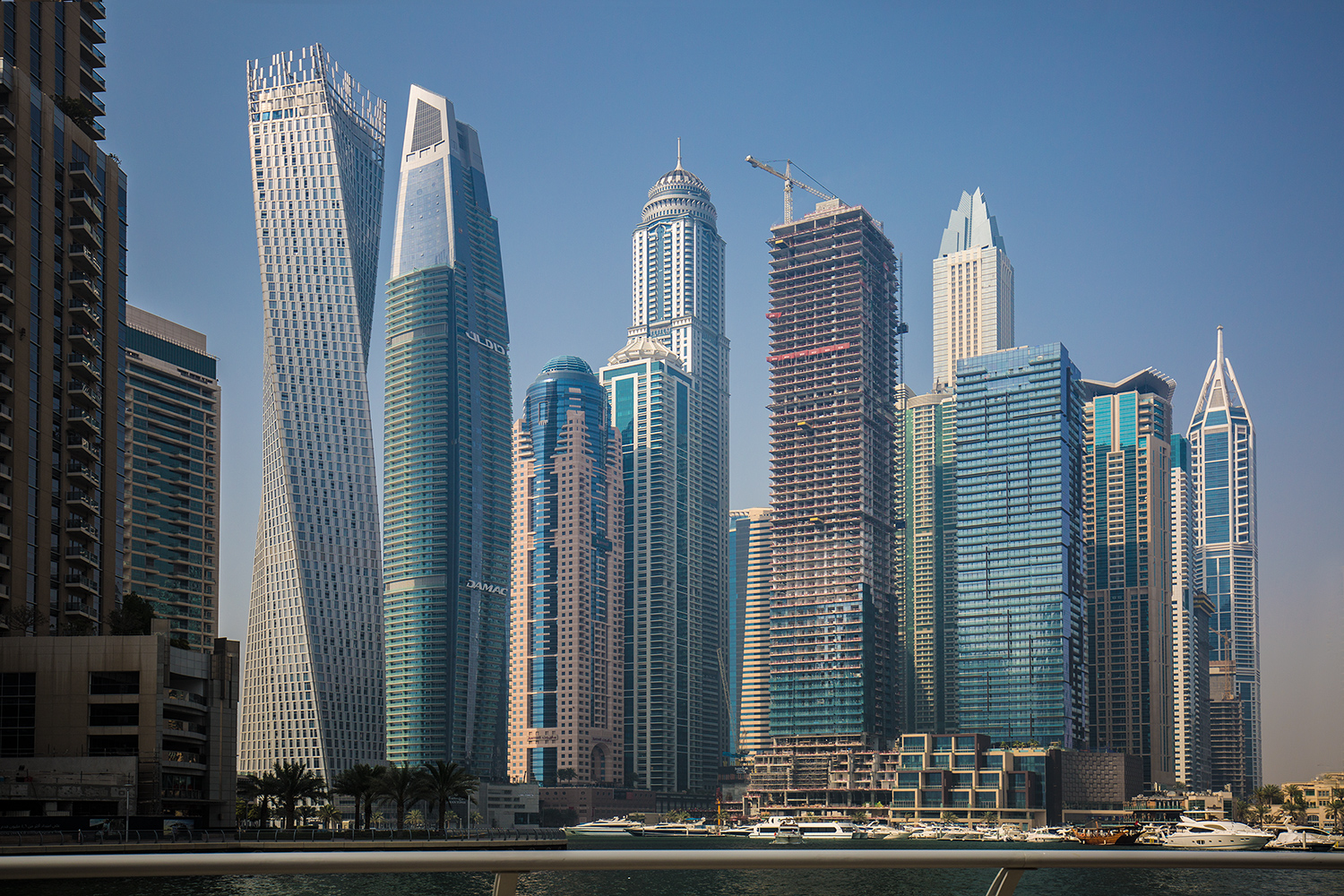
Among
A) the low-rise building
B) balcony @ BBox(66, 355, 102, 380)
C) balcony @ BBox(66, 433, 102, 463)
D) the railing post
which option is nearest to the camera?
the railing post

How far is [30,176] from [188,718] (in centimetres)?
3704

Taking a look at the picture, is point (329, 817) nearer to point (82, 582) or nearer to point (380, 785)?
point (380, 785)

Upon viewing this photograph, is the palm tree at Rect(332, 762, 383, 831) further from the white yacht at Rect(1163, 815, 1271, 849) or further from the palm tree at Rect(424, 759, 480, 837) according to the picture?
the white yacht at Rect(1163, 815, 1271, 849)

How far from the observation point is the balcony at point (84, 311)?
289 feet

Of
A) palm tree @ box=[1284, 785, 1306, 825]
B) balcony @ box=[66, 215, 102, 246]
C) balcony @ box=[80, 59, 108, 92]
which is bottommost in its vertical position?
palm tree @ box=[1284, 785, 1306, 825]

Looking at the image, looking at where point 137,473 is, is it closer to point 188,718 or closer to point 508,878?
point 188,718

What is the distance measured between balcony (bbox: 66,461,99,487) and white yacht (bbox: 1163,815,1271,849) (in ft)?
279

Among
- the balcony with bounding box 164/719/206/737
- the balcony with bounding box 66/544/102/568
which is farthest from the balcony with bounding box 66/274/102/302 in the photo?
the balcony with bounding box 164/719/206/737

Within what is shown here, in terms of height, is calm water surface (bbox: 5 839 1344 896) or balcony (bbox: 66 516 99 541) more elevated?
balcony (bbox: 66 516 99 541)

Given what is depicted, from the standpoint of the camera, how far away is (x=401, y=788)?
104 m

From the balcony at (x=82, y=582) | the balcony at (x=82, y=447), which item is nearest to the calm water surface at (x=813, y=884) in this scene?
the balcony at (x=82, y=582)

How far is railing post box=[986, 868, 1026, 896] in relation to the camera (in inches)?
189

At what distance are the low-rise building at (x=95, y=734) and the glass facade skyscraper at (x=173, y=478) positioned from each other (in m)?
80.2

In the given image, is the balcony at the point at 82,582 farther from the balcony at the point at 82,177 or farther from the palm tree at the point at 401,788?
the palm tree at the point at 401,788
